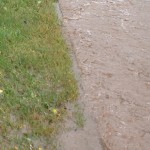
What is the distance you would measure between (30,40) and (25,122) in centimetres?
175

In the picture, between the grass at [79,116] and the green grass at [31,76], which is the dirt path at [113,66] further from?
the green grass at [31,76]

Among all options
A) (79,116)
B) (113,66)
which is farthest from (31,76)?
(113,66)

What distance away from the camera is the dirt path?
470cm

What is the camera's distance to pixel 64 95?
5.02 meters

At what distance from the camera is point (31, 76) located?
17.3 ft

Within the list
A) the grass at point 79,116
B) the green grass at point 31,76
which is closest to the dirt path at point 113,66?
the grass at point 79,116

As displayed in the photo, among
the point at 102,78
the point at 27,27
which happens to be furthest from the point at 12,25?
the point at 102,78

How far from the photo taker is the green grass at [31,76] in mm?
4477

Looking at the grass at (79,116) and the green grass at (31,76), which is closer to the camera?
the green grass at (31,76)

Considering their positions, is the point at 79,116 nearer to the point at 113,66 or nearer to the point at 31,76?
the point at 31,76

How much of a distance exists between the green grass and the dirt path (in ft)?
0.89

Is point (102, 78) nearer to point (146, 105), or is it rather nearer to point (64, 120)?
point (146, 105)

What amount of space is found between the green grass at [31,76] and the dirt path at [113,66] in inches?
10.7

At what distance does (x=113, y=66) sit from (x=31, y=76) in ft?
4.21
